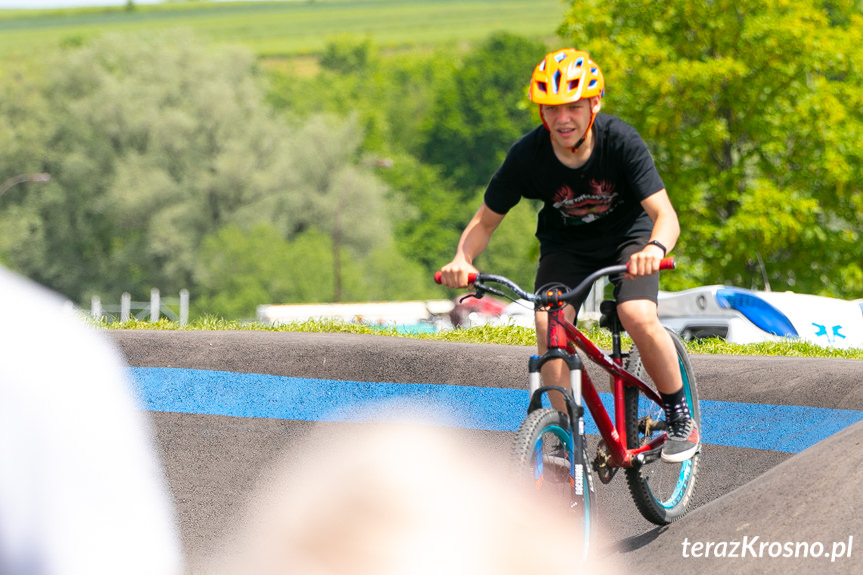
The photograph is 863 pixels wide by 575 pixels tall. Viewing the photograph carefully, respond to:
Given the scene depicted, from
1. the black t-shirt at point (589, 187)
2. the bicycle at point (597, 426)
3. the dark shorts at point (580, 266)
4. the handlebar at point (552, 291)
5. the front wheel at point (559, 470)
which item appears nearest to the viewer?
the front wheel at point (559, 470)

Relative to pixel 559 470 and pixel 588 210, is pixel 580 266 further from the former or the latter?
pixel 559 470

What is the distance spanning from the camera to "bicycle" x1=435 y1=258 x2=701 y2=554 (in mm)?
4102

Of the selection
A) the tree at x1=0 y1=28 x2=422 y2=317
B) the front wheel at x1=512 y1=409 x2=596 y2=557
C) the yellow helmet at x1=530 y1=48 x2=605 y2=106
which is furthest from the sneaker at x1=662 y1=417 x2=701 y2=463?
the tree at x1=0 y1=28 x2=422 y2=317

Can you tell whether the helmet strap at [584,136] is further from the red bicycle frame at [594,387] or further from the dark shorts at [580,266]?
the red bicycle frame at [594,387]

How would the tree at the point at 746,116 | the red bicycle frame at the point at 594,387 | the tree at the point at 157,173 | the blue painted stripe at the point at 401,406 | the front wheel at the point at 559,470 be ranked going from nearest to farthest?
the front wheel at the point at 559,470, the red bicycle frame at the point at 594,387, the blue painted stripe at the point at 401,406, the tree at the point at 746,116, the tree at the point at 157,173

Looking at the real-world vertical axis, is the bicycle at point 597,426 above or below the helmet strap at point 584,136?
below

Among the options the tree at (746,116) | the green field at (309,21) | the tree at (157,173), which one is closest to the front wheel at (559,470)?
the tree at (746,116)

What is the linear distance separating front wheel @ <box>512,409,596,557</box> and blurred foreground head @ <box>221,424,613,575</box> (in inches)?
2.7

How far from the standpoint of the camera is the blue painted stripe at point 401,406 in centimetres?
600

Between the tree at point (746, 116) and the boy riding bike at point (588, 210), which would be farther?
the tree at point (746, 116)

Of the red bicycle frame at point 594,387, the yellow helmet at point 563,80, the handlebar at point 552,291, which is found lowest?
the red bicycle frame at point 594,387

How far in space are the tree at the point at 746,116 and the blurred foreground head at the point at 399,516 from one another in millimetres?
16983

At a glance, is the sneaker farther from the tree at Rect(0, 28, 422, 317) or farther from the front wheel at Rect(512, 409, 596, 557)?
the tree at Rect(0, 28, 422, 317)

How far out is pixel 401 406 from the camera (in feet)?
20.3
